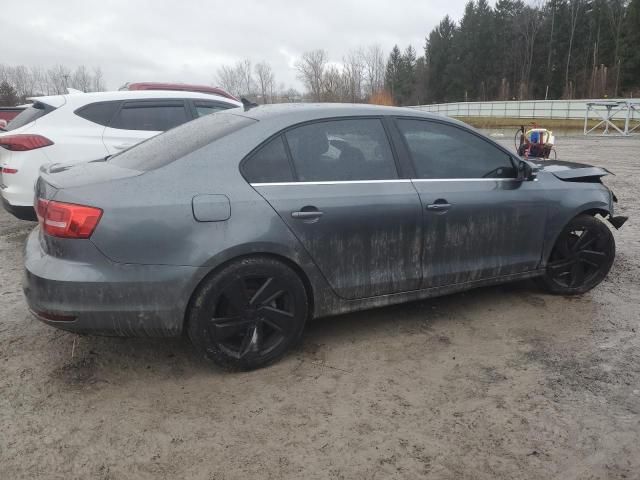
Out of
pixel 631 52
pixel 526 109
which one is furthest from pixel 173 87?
pixel 631 52

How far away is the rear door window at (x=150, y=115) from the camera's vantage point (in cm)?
584

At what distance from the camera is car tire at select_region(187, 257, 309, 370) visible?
2.83 meters

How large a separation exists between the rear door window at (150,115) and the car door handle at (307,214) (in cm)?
370

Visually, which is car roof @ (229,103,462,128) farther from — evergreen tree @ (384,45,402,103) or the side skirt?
evergreen tree @ (384,45,402,103)

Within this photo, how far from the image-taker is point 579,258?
4203mm

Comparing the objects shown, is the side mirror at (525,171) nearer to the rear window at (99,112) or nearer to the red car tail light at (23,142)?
the rear window at (99,112)

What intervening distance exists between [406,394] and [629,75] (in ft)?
209

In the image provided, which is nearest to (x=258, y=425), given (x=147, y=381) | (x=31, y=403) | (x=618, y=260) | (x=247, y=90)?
(x=147, y=381)

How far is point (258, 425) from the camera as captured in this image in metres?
2.58

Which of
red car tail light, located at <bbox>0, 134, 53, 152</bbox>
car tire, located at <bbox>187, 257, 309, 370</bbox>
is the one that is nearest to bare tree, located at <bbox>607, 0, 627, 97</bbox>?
red car tail light, located at <bbox>0, 134, 53, 152</bbox>

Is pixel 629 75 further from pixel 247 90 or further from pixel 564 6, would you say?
pixel 247 90

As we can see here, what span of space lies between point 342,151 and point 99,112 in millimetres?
3694

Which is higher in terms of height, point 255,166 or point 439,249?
point 255,166

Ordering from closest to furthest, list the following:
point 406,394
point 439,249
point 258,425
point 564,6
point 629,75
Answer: point 258,425 → point 406,394 → point 439,249 → point 629,75 → point 564,6
